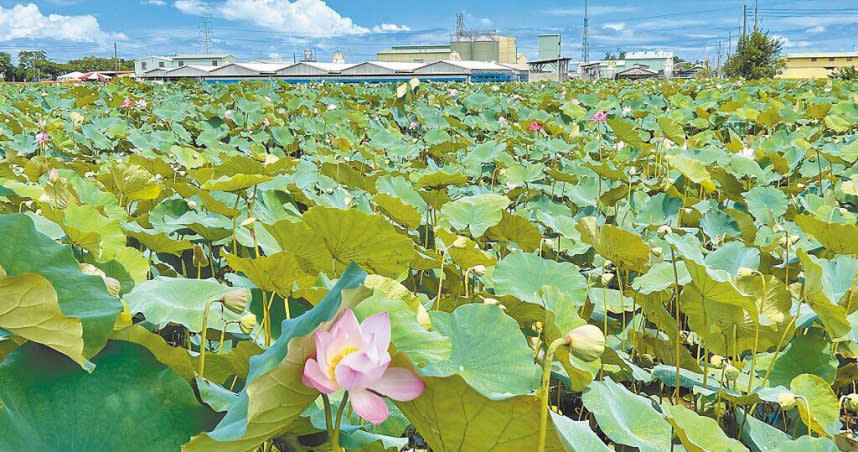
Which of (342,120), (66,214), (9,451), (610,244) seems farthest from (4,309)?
(342,120)

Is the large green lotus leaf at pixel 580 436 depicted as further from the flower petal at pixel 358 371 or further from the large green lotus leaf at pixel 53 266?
the large green lotus leaf at pixel 53 266

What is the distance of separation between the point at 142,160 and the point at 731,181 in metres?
1.67

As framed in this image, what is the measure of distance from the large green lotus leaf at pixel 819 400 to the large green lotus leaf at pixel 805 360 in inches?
6.5

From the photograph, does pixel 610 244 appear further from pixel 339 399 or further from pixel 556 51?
pixel 556 51

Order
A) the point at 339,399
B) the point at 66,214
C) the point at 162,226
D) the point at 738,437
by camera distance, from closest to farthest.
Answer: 1. the point at 339,399
2. the point at 738,437
3. the point at 66,214
4. the point at 162,226

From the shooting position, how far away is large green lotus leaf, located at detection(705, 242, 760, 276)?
3.92 ft

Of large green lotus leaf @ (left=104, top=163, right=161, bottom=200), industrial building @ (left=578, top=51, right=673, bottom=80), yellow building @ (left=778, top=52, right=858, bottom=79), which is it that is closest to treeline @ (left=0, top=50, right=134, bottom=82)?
industrial building @ (left=578, top=51, right=673, bottom=80)

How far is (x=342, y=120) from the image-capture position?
3.54 meters

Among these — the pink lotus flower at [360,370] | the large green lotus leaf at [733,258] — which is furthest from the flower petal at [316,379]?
the large green lotus leaf at [733,258]

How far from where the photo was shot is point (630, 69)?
23.5m

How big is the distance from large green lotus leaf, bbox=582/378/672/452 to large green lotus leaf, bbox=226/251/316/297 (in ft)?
1.14

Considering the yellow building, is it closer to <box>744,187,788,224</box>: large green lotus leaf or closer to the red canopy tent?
the red canopy tent

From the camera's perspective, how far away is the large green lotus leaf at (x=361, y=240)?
832 mm

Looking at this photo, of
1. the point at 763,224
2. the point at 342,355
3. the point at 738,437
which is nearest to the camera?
the point at 342,355
